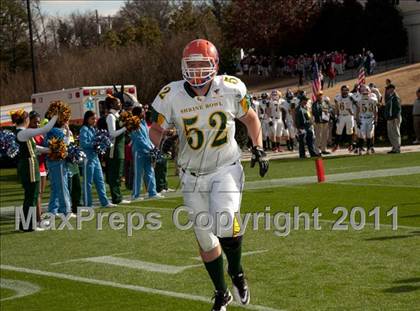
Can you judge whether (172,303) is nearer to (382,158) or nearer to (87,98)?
(382,158)

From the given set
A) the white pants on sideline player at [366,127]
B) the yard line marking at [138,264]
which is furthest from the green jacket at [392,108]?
the yard line marking at [138,264]

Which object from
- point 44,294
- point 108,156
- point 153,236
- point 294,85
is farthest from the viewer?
point 294,85

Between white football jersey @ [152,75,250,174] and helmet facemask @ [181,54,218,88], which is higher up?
helmet facemask @ [181,54,218,88]

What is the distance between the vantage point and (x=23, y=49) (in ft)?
241

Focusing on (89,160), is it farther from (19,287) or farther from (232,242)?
(232,242)

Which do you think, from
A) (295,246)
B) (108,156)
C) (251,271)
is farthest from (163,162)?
(251,271)

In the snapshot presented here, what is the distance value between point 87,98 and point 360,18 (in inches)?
1253

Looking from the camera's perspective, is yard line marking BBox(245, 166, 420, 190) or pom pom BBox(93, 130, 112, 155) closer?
pom pom BBox(93, 130, 112, 155)

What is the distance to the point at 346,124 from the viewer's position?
1075 inches

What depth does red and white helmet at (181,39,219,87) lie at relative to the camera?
749 cm

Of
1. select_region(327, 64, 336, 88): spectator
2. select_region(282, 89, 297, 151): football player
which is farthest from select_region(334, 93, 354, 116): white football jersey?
select_region(327, 64, 336, 88): spectator

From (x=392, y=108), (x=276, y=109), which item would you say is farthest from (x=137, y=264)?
(x=276, y=109)

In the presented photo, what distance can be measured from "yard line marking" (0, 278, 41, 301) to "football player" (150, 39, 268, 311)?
317 cm

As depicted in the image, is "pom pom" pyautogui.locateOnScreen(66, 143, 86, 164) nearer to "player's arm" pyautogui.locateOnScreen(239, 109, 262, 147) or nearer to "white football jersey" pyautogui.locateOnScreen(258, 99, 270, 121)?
"player's arm" pyautogui.locateOnScreen(239, 109, 262, 147)
